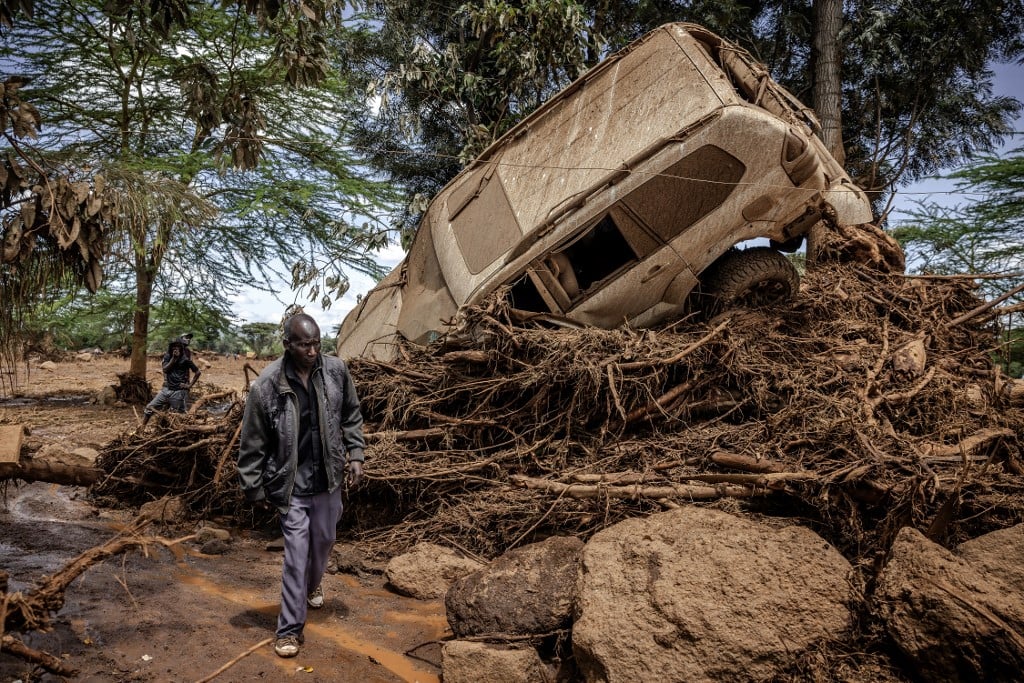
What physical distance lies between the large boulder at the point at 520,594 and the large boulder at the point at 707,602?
0.22m

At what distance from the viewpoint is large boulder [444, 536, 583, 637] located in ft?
10.9

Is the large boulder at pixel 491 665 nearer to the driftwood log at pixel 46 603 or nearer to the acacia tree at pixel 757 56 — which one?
the driftwood log at pixel 46 603

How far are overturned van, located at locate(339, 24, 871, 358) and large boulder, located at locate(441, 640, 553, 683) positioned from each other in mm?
2930

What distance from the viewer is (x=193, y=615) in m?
3.77

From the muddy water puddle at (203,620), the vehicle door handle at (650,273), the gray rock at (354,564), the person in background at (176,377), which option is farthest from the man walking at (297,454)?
the person in background at (176,377)

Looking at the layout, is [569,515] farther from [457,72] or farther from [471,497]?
[457,72]

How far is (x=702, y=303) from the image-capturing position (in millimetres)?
6164

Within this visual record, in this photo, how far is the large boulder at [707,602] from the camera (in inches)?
110

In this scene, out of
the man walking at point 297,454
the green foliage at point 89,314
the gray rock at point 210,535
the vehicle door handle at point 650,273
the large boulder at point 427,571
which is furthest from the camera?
the green foliage at point 89,314

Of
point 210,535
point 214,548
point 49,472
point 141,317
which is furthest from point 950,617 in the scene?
point 141,317

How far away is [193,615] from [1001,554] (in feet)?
13.2

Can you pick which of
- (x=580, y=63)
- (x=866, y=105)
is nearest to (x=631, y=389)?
(x=580, y=63)

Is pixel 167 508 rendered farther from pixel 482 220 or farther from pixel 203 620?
pixel 482 220

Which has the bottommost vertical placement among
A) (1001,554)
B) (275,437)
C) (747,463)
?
(1001,554)
